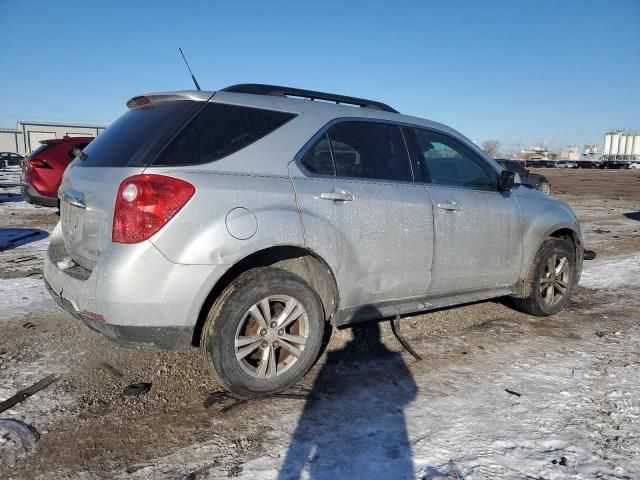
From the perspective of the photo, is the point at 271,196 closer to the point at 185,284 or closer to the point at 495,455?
the point at 185,284

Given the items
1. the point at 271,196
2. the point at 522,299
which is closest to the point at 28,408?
the point at 271,196

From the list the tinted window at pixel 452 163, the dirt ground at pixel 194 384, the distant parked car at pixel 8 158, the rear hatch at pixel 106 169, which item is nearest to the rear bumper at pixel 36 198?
the dirt ground at pixel 194 384

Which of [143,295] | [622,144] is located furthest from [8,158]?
[622,144]

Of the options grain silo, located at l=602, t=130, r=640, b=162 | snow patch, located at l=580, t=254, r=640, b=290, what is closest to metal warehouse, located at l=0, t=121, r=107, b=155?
snow patch, located at l=580, t=254, r=640, b=290

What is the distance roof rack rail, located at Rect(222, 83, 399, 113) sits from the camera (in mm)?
3275

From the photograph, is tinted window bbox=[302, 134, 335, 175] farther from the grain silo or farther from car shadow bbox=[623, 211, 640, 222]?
the grain silo

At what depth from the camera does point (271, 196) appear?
2.86 metres

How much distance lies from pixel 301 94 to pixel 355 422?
225 centimetres

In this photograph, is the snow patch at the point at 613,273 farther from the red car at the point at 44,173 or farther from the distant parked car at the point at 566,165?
the distant parked car at the point at 566,165

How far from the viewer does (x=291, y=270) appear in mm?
3217

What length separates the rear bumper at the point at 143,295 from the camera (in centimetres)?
253

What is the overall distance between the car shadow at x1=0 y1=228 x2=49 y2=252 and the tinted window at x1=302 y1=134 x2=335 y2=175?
5910 millimetres

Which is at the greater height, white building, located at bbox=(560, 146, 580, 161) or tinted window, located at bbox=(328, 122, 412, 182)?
white building, located at bbox=(560, 146, 580, 161)

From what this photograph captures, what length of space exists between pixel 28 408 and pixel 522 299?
410cm
